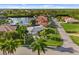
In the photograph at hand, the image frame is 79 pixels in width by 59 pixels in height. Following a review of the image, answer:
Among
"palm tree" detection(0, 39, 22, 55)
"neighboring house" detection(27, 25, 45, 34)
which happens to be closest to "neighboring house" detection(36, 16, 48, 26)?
"neighboring house" detection(27, 25, 45, 34)

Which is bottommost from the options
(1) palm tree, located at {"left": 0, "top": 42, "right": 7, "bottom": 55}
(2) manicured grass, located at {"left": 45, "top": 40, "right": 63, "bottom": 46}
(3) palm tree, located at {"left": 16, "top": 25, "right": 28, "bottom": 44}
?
(1) palm tree, located at {"left": 0, "top": 42, "right": 7, "bottom": 55}

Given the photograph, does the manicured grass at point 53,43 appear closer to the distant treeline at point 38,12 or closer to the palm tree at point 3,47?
the distant treeline at point 38,12

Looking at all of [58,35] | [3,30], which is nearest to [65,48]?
[58,35]

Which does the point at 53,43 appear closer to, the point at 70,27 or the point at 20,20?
the point at 70,27

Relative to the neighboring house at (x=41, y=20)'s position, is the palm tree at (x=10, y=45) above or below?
below

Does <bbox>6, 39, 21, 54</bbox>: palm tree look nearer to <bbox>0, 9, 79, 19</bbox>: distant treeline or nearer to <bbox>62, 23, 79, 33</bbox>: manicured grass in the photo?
<bbox>0, 9, 79, 19</bbox>: distant treeline

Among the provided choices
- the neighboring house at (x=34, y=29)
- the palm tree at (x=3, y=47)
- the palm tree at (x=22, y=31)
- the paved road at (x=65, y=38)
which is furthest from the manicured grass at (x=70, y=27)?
the palm tree at (x=3, y=47)

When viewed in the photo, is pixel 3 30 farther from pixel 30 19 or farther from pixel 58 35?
pixel 58 35

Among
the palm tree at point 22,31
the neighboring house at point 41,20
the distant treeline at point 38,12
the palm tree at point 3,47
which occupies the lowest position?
the palm tree at point 3,47
